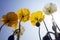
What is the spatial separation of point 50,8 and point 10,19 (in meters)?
0.43

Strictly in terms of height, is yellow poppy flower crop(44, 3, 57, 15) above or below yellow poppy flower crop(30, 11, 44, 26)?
above

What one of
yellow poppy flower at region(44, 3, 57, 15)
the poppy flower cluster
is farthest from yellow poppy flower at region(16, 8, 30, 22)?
yellow poppy flower at region(44, 3, 57, 15)

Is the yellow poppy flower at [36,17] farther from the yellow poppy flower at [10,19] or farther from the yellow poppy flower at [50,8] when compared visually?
the yellow poppy flower at [10,19]

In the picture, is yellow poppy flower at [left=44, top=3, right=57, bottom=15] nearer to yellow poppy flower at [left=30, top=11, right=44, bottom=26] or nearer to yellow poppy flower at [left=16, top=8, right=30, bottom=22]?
yellow poppy flower at [left=30, top=11, right=44, bottom=26]

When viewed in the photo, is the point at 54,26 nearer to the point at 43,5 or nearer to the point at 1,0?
the point at 43,5

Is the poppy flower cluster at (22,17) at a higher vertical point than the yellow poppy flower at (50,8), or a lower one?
lower

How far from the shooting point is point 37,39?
51.9 inches

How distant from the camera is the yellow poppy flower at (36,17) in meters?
1.36

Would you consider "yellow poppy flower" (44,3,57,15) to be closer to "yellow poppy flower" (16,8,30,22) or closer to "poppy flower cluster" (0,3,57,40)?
"poppy flower cluster" (0,3,57,40)

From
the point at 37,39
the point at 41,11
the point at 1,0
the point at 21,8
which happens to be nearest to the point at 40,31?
the point at 37,39

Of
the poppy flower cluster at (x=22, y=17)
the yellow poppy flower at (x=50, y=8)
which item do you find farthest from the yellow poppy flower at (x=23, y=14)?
the yellow poppy flower at (x=50, y=8)

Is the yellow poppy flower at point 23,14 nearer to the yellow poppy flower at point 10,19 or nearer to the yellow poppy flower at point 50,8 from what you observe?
the yellow poppy flower at point 10,19

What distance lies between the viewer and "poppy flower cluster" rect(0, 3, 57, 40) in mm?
1334

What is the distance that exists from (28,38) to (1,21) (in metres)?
0.32
